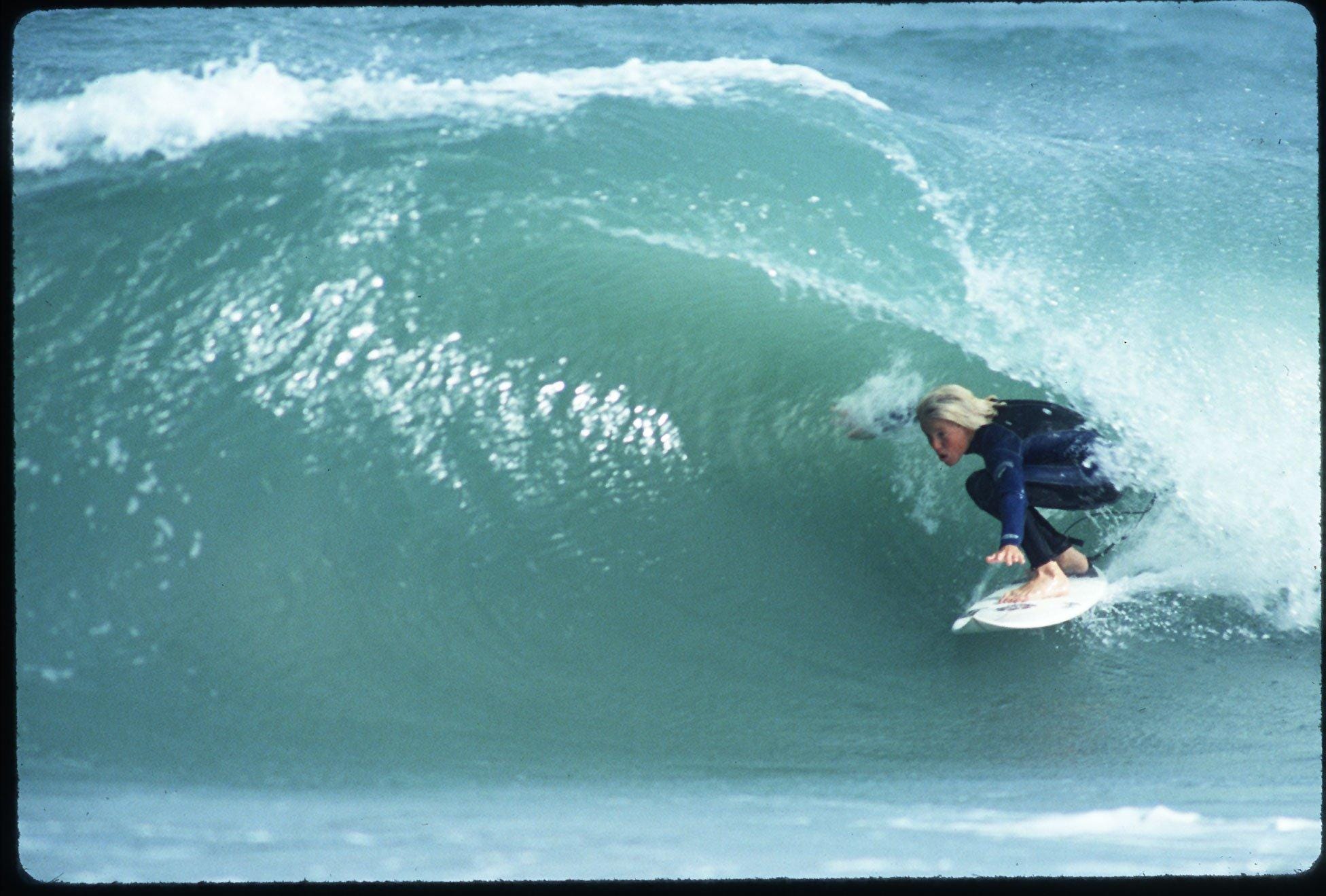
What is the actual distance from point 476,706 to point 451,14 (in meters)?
3.26

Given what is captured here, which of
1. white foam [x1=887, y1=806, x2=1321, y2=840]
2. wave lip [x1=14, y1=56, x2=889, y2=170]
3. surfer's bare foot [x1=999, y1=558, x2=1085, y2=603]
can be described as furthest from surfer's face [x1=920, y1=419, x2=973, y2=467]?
wave lip [x1=14, y1=56, x2=889, y2=170]

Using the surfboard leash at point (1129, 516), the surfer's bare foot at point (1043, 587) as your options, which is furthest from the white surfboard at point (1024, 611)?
the surfboard leash at point (1129, 516)

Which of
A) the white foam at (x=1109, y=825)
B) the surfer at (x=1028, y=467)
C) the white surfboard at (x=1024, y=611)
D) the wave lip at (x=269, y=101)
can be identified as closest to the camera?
the white foam at (x=1109, y=825)

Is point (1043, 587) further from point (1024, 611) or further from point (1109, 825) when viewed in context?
point (1109, 825)

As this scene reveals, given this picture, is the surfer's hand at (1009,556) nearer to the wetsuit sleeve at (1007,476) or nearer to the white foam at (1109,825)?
the wetsuit sleeve at (1007,476)

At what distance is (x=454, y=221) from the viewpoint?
411cm

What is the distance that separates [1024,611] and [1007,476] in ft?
1.63

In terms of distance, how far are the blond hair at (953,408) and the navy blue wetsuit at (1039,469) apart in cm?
4

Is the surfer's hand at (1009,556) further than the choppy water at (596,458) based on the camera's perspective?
Yes

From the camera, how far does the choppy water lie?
3.20m

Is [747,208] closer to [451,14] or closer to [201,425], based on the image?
[451,14]

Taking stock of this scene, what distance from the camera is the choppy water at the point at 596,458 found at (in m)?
3.20

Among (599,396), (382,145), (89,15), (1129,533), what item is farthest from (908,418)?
(89,15)

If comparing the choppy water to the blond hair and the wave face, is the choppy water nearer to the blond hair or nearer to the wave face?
the wave face
